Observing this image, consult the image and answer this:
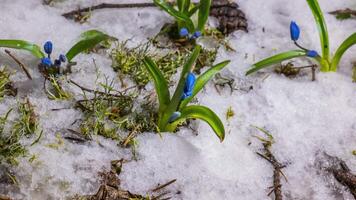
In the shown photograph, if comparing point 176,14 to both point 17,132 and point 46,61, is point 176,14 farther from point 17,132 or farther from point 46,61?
point 17,132

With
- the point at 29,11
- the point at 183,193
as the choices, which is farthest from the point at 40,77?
the point at 183,193

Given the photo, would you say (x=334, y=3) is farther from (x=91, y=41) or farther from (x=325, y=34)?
(x=91, y=41)

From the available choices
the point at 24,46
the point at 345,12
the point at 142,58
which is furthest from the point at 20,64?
Answer: the point at 345,12

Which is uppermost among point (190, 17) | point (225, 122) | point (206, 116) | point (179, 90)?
point (190, 17)

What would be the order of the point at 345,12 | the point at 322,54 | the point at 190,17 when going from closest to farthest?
the point at 322,54 → the point at 190,17 → the point at 345,12

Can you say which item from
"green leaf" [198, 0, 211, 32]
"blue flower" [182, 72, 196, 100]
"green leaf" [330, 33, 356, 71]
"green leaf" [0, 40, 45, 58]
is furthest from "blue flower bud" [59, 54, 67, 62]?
"green leaf" [330, 33, 356, 71]
